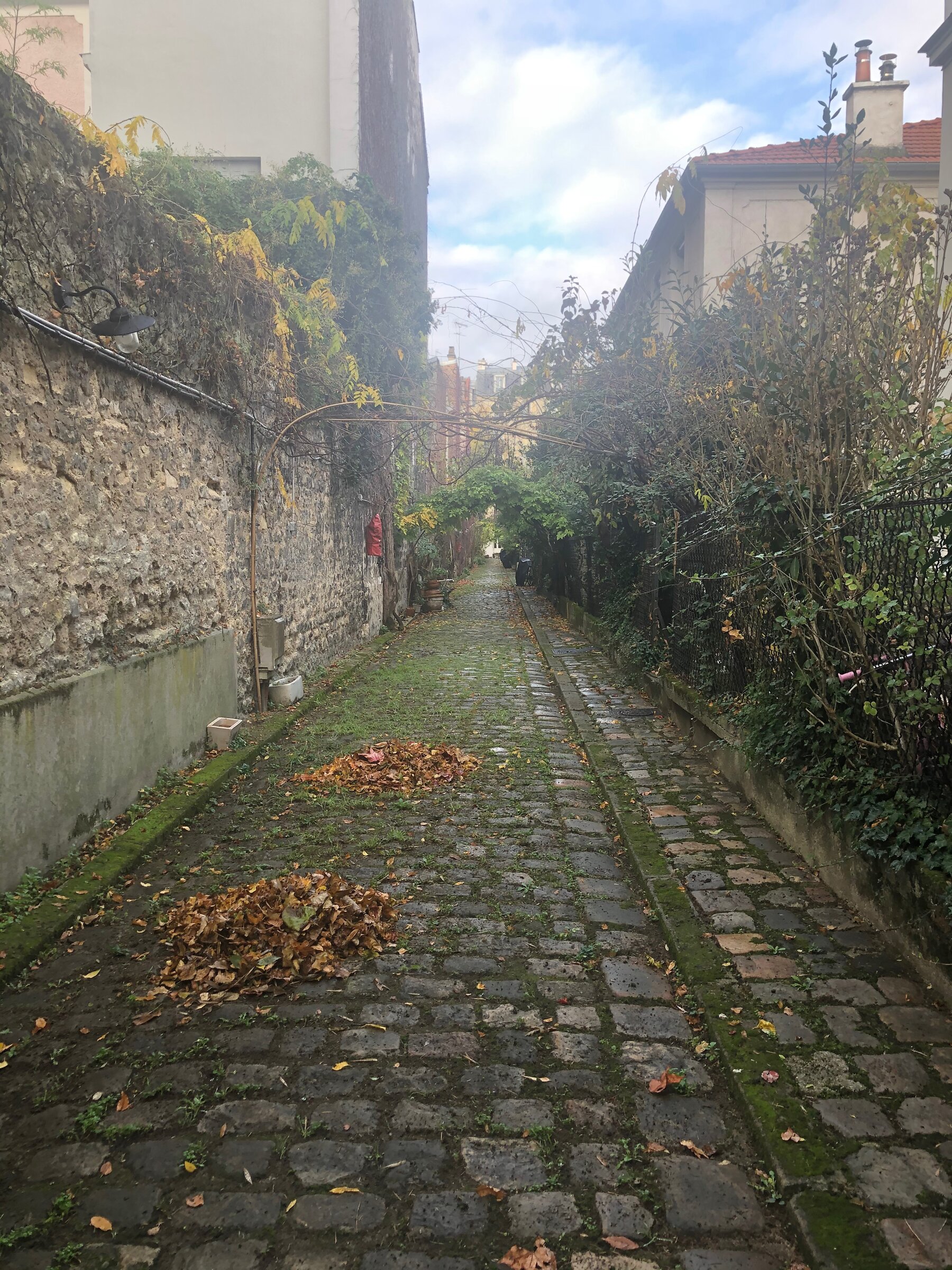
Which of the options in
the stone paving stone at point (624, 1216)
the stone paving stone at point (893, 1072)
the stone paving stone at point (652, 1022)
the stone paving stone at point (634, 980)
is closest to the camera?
the stone paving stone at point (624, 1216)

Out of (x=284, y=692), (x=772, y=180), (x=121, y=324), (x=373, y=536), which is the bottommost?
(x=284, y=692)

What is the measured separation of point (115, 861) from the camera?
462 cm

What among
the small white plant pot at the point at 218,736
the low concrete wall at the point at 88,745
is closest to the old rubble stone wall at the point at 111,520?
the low concrete wall at the point at 88,745

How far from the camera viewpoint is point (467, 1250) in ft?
7.25

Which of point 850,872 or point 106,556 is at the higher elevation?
point 106,556

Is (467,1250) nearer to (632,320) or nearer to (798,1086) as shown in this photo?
(798,1086)

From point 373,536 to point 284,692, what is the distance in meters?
6.54

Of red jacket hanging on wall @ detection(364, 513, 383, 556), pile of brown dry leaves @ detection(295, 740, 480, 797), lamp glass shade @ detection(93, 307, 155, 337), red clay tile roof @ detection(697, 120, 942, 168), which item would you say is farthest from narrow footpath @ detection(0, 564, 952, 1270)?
red clay tile roof @ detection(697, 120, 942, 168)

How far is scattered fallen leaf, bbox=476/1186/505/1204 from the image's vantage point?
93.8 inches

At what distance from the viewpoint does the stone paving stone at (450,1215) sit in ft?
7.45

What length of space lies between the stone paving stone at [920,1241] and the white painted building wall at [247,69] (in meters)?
15.2

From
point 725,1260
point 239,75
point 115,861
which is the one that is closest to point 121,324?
point 115,861

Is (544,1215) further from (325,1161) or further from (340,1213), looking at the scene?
(325,1161)

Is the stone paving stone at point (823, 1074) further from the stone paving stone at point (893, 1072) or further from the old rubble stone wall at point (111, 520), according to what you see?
the old rubble stone wall at point (111, 520)
